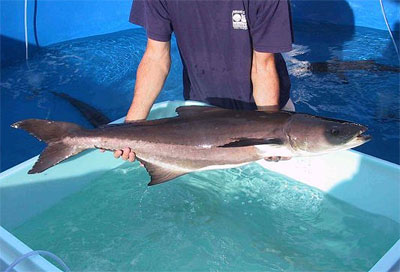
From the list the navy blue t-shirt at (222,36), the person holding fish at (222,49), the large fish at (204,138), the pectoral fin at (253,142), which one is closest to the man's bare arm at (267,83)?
the person holding fish at (222,49)

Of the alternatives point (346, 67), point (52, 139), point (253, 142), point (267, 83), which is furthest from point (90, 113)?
point (346, 67)

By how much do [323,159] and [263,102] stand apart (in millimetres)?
687

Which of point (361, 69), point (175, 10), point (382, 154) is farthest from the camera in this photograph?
point (361, 69)

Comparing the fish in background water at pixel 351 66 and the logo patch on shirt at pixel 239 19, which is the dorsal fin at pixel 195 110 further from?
the fish in background water at pixel 351 66

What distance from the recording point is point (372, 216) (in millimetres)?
2629

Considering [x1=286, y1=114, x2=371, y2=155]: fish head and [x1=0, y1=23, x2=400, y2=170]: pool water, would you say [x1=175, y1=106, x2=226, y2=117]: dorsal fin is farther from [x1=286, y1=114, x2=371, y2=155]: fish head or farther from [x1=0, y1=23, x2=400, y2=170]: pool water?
[x1=0, y1=23, x2=400, y2=170]: pool water

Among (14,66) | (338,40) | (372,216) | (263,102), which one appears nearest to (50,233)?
(263,102)

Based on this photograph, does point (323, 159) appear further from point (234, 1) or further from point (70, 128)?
point (70, 128)

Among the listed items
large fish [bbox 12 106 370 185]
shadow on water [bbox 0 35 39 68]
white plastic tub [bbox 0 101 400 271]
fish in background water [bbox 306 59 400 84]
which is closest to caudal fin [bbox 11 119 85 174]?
large fish [bbox 12 106 370 185]

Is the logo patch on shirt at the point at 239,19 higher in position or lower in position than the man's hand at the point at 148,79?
higher

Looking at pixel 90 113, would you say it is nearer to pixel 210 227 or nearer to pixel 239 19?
pixel 210 227

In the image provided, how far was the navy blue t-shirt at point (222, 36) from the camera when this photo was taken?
2.30m

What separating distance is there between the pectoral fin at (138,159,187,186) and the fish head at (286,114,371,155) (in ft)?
2.19

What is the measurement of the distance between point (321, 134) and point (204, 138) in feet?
1.98
